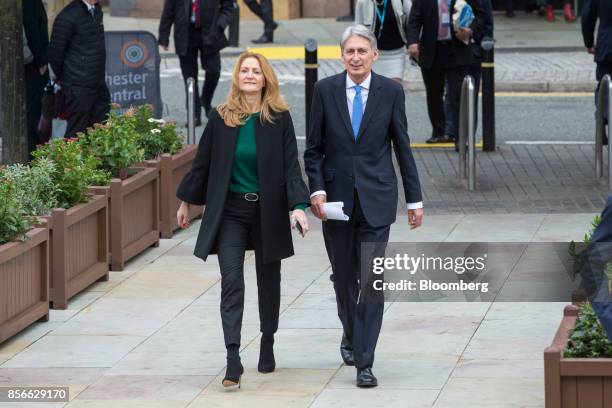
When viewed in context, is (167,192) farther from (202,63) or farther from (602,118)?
(202,63)

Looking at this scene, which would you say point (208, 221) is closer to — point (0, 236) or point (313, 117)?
point (313, 117)

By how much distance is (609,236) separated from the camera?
635 centimetres

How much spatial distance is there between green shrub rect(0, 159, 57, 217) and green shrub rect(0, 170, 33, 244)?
0.23 m

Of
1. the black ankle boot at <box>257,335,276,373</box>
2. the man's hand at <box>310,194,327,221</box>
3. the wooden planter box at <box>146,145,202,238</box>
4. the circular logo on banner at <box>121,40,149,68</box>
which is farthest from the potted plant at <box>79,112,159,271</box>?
the circular logo on banner at <box>121,40,149,68</box>

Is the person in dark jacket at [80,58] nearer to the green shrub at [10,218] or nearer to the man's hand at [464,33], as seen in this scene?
the man's hand at [464,33]

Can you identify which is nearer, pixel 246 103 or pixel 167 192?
pixel 246 103

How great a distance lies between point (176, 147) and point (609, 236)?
7.18 meters

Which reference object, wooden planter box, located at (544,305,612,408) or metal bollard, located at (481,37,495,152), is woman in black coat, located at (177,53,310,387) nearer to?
wooden planter box, located at (544,305,612,408)

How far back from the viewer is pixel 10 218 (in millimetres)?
9273

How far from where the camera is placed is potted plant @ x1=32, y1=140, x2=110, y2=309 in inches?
395

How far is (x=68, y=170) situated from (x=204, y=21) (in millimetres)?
8192

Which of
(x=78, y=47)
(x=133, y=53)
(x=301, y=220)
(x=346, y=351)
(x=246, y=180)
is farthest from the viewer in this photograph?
(x=133, y=53)

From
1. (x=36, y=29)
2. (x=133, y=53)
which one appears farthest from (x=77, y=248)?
(x=133, y=53)

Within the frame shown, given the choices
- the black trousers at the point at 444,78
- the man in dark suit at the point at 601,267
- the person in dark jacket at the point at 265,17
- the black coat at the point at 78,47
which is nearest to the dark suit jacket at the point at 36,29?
the black coat at the point at 78,47
